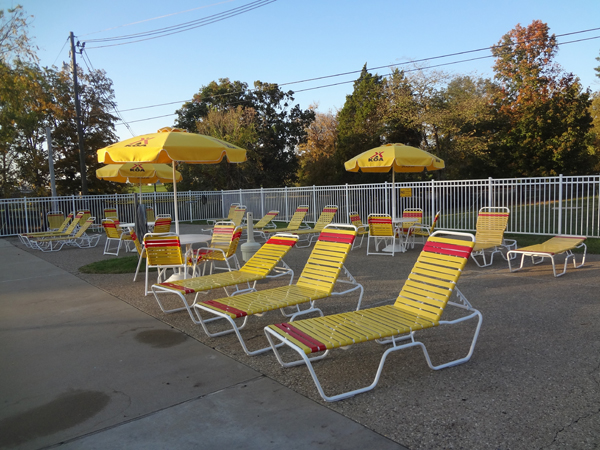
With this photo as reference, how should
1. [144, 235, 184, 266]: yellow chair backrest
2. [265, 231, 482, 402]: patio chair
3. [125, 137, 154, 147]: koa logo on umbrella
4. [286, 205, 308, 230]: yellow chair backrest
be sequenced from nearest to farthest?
[265, 231, 482, 402]: patio chair < [144, 235, 184, 266]: yellow chair backrest < [125, 137, 154, 147]: koa logo on umbrella < [286, 205, 308, 230]: yellow chair backrest

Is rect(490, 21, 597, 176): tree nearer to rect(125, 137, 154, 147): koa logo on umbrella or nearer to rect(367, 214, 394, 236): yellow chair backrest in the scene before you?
rect(367, 214, 394, 236): yellow chair backrest

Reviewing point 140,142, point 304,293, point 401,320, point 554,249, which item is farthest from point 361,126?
point 401,320

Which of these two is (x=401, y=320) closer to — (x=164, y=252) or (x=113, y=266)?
(x=164, y=252)

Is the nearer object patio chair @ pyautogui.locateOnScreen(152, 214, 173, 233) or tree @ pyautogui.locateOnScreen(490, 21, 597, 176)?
patio chair @ pyautogui.locateOnScreen(152, 214, 173, 233)

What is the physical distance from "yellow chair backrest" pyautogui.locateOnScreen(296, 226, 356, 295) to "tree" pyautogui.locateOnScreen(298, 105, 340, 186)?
25.3 meters

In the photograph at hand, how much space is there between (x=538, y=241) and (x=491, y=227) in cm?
347

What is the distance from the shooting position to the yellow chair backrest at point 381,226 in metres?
10.1

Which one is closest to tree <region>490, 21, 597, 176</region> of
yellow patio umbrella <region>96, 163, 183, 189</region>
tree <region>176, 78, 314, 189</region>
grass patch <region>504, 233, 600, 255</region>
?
tree <region>176, 78, 314, 189</region>

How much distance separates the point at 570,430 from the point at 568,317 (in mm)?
2809

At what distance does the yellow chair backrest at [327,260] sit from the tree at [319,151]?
2526 cm

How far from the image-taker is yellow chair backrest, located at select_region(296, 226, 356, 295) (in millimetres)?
5162

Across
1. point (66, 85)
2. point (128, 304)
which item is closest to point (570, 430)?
point (128, 304)

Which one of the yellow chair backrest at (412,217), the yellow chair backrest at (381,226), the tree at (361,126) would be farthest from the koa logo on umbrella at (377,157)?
the tree at (361,126)

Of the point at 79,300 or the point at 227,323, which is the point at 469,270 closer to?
the point at 227,323
